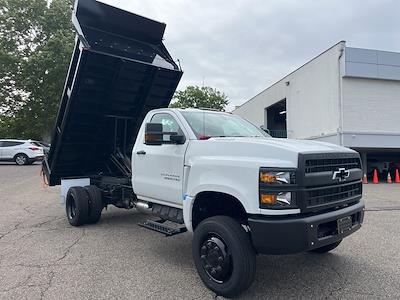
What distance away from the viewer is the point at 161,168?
5242mm

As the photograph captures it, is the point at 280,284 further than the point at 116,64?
No

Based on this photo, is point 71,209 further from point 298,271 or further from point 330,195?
point 330,195

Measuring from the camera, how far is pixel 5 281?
4.43m

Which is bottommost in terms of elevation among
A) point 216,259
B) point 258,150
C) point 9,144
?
point 216,259

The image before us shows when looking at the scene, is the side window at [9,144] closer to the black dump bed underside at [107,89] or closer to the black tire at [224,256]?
the black dump bed underside at [107,89]

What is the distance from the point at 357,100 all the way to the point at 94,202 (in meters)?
13.9

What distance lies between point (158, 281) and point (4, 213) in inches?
235

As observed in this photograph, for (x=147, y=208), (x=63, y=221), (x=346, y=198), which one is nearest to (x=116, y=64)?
(x=147, y=208)

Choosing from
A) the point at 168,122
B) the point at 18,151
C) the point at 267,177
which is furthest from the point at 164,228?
the point at 18,151

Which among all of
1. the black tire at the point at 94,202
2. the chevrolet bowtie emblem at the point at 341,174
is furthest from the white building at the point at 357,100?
the chevrolet bowtie emblem at the point at 341,174

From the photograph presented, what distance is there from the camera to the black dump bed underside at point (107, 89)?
260 inches

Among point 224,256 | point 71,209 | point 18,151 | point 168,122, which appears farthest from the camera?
point 18,151

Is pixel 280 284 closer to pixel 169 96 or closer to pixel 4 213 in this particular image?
pixel 169 96

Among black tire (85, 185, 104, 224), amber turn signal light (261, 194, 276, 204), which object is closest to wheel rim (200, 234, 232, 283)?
amber turn signal light (261, 194, 276, 204)
